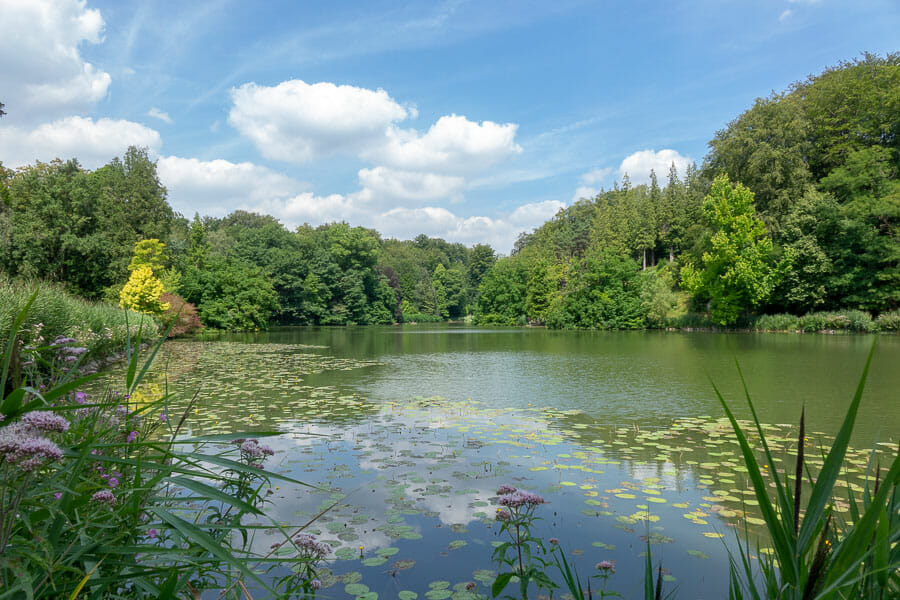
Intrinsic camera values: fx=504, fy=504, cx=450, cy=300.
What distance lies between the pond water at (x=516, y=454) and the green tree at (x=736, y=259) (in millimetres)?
16456

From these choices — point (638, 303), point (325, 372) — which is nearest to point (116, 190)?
point (325, 372)

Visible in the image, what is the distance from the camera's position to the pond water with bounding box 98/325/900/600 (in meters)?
3.21

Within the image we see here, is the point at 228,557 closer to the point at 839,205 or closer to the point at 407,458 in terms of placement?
the point at 407,458

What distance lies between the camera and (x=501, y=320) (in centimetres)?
5141

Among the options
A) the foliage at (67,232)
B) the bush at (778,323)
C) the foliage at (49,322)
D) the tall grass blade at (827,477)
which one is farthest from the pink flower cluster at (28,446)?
the bush at (778,323)

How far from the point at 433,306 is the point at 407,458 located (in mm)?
62640

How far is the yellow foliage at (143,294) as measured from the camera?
22.8m

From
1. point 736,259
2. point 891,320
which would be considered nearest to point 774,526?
point 891,320

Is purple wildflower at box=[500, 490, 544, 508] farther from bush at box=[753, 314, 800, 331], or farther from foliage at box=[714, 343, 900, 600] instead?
bush at box=[753, 314, 800, 331]

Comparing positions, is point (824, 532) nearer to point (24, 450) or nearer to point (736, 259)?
point (24, 450)

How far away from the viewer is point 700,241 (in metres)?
32.0

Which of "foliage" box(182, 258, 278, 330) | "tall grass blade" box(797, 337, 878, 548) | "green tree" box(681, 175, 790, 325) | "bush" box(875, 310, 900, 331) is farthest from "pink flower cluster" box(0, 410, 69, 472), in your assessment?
"foliage" box(182, 258, 278, 330)

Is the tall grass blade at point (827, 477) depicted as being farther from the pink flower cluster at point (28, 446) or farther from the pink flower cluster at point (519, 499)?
the pink flower cluster at point (519, 499)

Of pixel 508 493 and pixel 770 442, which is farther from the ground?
pixel 508 493
